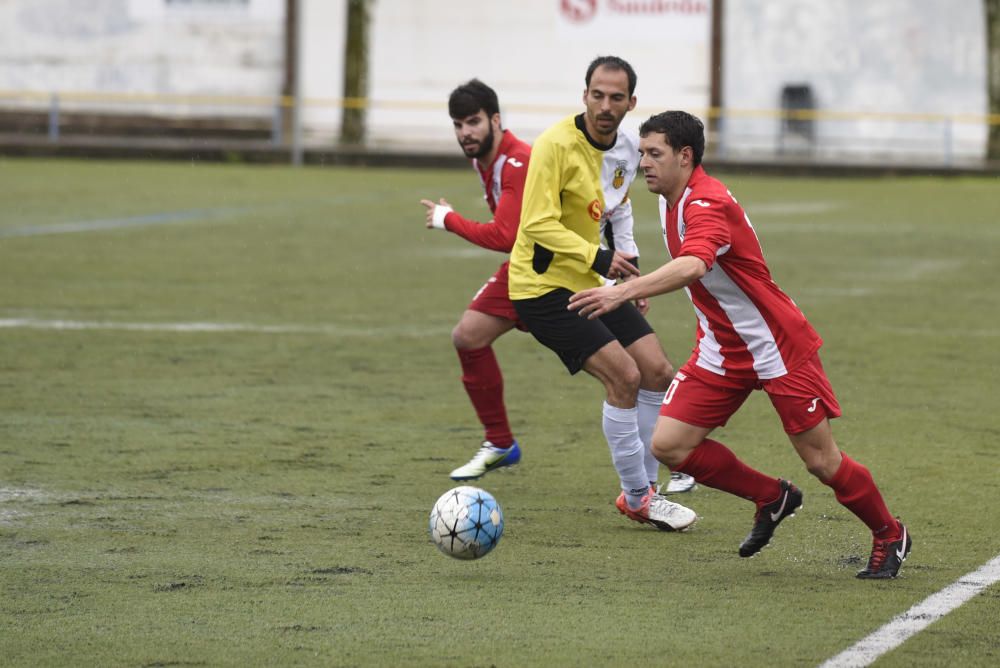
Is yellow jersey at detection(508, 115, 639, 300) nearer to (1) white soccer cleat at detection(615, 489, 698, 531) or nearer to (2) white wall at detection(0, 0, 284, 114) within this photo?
(1) white soccer cleat at detection(615, 489, 698, 531)

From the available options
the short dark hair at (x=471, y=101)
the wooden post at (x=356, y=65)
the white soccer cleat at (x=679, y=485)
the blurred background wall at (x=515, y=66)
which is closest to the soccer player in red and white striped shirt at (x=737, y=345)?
Result: the white soccer cleat at (x=679, y=485)

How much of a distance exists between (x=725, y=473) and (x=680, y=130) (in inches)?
52.3

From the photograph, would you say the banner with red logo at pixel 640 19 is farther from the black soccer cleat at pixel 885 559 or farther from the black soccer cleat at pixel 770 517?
the black soccer cleat at pixel 885 559

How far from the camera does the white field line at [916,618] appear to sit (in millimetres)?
5133

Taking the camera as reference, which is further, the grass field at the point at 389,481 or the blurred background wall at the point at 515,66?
the blurred background wall at the point at 515,66

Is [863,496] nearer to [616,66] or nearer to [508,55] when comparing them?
[616,66]

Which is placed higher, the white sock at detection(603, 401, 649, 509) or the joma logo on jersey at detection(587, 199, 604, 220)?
the joma logo on jersey at detection(587, 199, 604, 220)

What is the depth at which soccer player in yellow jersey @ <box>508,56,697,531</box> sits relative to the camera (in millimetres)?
6953

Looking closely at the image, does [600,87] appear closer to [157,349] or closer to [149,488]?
[149,488]

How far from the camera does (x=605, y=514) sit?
7.21 m

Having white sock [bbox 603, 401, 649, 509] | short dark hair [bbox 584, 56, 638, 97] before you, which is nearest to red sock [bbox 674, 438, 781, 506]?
white sock [bbox 603, 401, 649, 509]

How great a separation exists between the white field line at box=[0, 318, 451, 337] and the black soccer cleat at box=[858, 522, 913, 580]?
→ 683cm

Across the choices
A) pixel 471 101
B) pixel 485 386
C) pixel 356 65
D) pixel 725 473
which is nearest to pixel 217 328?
pixel 485 386

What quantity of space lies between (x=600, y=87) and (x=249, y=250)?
37.6 ft
